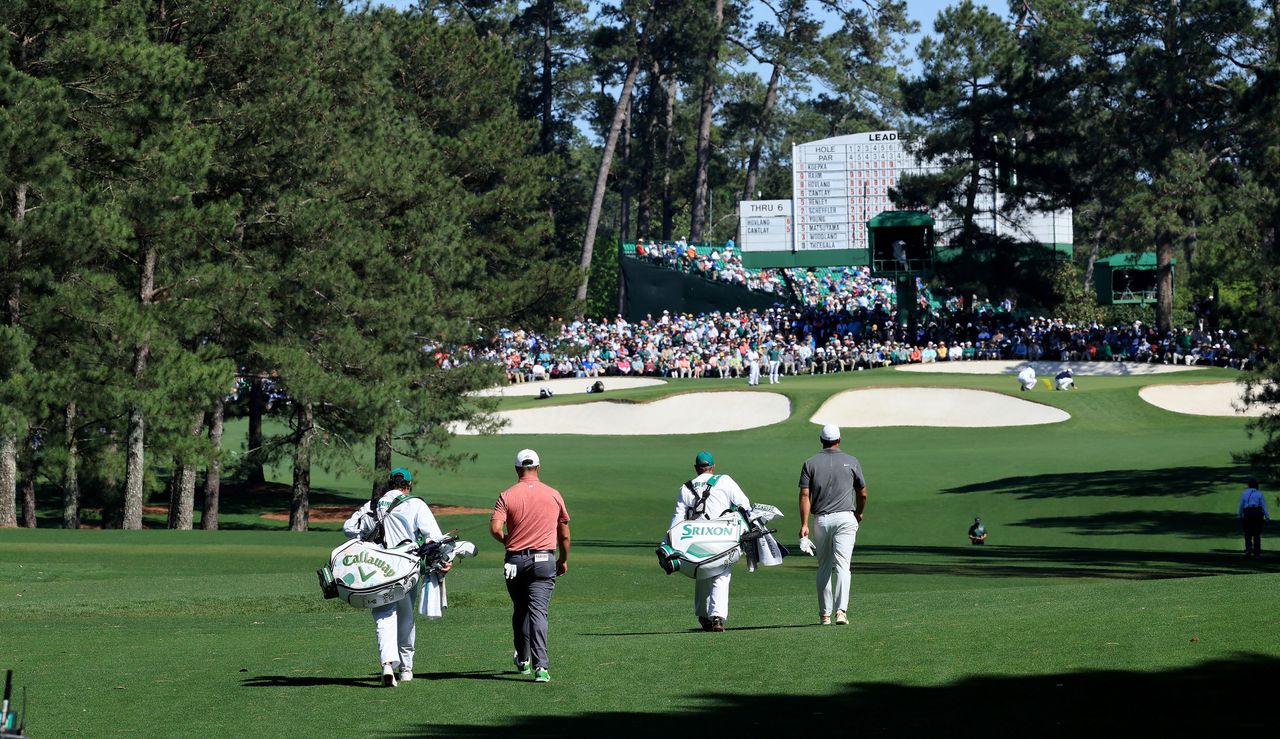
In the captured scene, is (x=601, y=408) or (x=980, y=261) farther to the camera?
(x=980, y=261)

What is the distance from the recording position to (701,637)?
13586mm

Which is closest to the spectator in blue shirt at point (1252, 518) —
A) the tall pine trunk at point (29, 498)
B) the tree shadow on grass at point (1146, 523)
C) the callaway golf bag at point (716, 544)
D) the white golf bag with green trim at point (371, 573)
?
the tree shadow on grass at point (1146, 523)

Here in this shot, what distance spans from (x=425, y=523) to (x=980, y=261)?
194 feet

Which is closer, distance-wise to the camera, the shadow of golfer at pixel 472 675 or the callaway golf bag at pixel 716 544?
Answer: the shadow of golfer at pixel 472 675

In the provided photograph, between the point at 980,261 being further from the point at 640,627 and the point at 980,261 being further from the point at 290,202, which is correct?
the point at 640,627

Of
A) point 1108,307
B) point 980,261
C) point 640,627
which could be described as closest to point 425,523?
point 640,627

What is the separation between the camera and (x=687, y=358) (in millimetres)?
64500

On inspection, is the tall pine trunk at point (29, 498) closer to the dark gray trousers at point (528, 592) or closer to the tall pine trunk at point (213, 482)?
the tall pine trunk at point (213, 482)

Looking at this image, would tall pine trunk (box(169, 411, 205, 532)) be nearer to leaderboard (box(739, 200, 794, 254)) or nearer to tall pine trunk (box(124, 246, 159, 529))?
tall pine trunk (box(124, 246, 159, 529))

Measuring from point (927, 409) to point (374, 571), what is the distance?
140 feet

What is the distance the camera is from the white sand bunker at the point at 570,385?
6269 cm

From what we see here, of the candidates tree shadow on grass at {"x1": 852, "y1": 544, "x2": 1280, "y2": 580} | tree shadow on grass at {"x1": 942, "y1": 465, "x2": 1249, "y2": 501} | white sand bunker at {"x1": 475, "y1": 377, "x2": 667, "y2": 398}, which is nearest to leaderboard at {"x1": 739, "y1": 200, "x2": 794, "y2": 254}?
white sand bunker at {"x1": 475, "y1": 377, "x2": 667, "y2": 398}

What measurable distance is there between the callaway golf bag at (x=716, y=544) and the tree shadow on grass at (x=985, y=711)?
3.37 meters

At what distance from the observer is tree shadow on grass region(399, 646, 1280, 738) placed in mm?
9008
